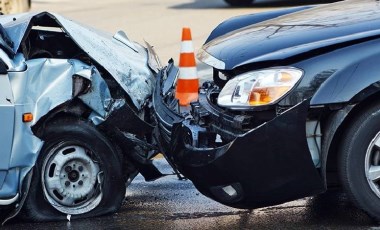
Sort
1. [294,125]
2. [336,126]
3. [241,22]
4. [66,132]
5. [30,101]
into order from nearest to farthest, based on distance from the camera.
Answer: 1. [294,125]
2. [336,126]
3. [30,101]
4. [66,132]
5. [241,22]

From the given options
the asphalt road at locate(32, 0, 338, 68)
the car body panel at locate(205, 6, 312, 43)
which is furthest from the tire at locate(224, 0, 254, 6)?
the car body panel at locate(205, 6, 312, 43)

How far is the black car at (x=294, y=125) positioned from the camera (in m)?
4.51

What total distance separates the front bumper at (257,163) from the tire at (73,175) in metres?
0.67

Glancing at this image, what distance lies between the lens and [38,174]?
Result: 17.2ft

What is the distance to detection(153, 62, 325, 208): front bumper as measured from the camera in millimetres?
4468

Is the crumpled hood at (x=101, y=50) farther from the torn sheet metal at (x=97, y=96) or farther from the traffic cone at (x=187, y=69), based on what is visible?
the traffic cone at (x=187, y=69)

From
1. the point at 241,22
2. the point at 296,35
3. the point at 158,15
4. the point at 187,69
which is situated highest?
the point at 296,35

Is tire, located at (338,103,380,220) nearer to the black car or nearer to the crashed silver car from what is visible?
the black car

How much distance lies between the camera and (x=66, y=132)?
5.25 meters

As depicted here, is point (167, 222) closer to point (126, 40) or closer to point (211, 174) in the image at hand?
point (211, 174)

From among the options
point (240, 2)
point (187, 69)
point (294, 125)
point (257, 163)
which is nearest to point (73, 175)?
point (257, 163)

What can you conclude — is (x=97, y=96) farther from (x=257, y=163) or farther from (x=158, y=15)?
(x=158, y=15)

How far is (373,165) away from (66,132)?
1.81 m

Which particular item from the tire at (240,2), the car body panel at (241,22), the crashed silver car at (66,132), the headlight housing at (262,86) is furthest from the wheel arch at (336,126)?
the tire at (240,2)
